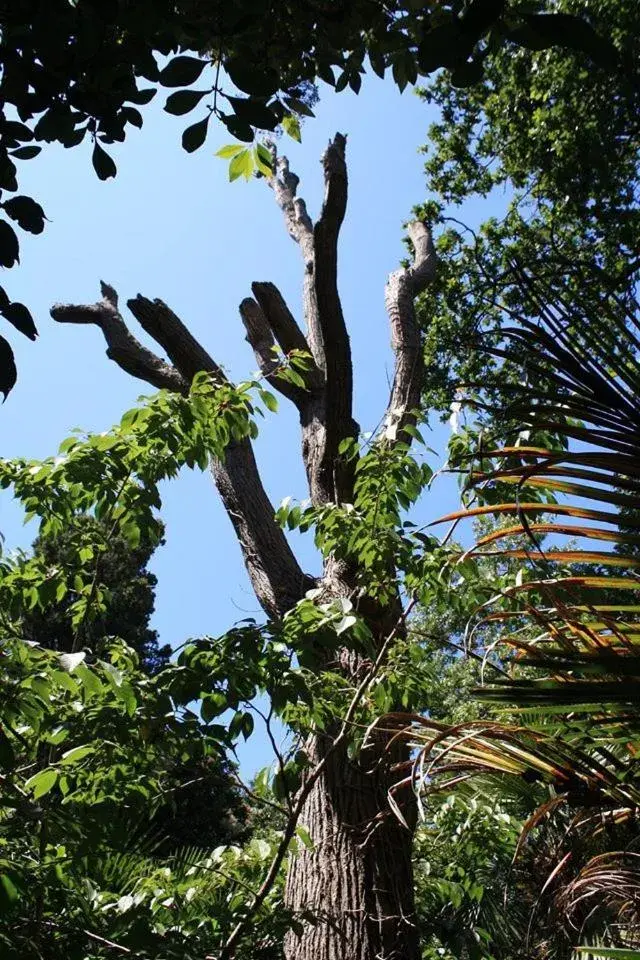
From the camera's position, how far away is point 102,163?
5.02 ft

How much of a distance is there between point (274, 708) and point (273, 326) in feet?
10.4

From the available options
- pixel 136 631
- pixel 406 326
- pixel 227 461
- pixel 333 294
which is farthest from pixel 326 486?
pixel 136 631

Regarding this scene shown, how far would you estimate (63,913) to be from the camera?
2.30 m

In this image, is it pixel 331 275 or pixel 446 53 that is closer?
pixel 446 53

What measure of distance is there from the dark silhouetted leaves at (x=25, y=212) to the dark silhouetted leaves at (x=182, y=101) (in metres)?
0.26

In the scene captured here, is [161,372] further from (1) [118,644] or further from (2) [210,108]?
(2) [210,108]

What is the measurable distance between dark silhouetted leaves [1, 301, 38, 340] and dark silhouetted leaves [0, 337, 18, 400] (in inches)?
2.3

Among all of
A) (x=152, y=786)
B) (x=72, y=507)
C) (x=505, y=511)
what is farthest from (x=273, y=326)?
(x=505, y=511)

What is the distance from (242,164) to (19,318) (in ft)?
1.85

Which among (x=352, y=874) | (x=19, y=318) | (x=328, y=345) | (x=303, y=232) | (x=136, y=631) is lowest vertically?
(x=352, y=874)

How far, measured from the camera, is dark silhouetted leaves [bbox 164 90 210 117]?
4.21ft

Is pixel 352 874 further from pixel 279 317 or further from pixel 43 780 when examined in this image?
pixel 279 317

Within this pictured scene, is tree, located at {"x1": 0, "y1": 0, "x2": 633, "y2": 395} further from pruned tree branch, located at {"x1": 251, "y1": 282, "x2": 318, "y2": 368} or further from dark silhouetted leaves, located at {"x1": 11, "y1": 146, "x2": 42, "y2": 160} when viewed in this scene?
pruned tree branch, located at {"x1": 251, "y1": 282, "x2": 318, "y2": 368}

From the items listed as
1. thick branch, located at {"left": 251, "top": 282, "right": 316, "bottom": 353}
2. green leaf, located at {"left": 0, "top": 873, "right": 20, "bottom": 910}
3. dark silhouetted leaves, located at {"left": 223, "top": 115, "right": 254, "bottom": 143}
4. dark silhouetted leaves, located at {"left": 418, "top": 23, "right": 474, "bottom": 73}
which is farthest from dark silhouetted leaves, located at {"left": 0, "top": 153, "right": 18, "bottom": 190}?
thick branch, located at {"left": 251, "top": 282, "right": 316, "bottom": 353}
